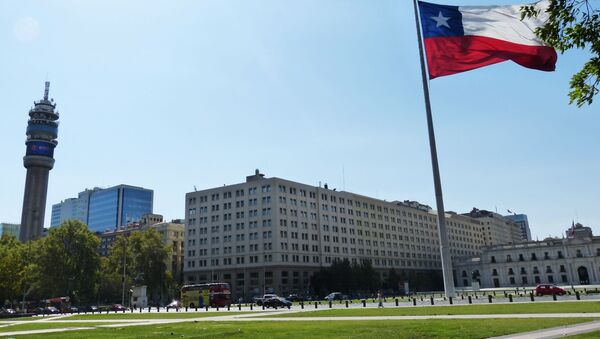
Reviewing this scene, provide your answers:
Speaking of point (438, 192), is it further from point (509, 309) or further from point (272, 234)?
point (272, 234)

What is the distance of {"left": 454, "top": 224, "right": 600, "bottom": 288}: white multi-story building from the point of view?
137m

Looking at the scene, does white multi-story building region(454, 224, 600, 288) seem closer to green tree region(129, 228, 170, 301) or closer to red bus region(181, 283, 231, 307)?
green tree region(129, 228, 170, 301)

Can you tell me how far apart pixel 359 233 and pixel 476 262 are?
44.3 m

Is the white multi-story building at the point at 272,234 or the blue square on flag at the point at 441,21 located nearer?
the blue square on flag at the point at 441,21

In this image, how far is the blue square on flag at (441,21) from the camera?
31.2 m

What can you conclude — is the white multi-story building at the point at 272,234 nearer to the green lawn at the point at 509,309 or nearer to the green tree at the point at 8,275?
the green tree at the point at 8,275

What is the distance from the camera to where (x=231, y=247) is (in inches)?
5027

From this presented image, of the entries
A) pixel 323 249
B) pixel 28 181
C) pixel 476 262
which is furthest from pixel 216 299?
pixel 28 181

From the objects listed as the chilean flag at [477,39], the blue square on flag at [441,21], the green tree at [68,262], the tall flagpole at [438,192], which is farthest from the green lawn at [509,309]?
the green tree at [68,262]

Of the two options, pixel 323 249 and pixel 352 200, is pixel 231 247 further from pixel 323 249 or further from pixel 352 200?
pixel 352 200

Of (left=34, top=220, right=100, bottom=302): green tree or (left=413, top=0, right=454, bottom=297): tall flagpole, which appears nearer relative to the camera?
→ (left=413, top=0, right=454, bottom=297): tall flagpole

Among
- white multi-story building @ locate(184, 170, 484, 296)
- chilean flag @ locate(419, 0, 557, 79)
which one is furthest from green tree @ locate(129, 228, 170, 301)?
chilean flag @ locate(419, 0, 557, 79)

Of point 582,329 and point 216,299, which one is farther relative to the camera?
point 216,299

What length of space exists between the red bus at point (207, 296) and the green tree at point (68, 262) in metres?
34.4
